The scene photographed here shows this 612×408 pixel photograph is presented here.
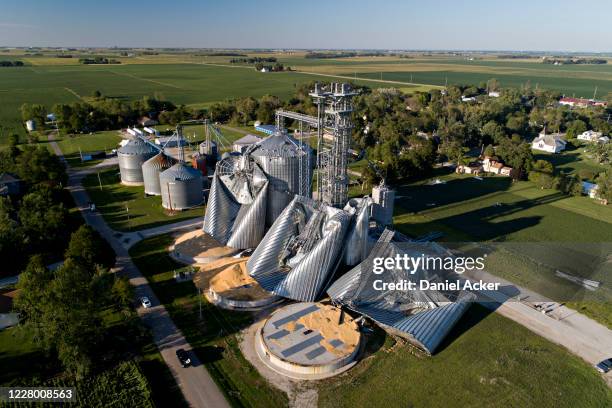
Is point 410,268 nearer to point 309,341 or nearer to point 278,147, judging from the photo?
point 309,341

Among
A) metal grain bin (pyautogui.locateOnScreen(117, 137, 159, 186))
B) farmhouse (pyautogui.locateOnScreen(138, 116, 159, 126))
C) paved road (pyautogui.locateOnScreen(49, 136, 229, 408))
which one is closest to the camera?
paved road (pyautogui.locateOnScreen(49, 136, 229, 408))

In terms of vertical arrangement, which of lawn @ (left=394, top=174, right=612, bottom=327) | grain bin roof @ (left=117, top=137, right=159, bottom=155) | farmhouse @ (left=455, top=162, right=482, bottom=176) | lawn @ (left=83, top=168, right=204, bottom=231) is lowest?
lawn @ (left=394, top=174, right=612, bottom=327)

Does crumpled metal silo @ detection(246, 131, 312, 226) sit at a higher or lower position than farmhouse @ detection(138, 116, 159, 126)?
higher

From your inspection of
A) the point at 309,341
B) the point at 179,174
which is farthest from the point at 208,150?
the point at 309,341

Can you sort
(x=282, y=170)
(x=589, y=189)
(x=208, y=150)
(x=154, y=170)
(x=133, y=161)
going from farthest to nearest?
(x=208, y=150) → (x=133, y=161) → (x=589, y=189) → (x=154, y=170) → (x=282, y=170)

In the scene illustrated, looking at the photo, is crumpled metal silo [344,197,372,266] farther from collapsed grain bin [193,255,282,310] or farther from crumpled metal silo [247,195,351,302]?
collapsed grain bin [193,255,282,310]

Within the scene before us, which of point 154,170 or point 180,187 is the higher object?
point 154,170

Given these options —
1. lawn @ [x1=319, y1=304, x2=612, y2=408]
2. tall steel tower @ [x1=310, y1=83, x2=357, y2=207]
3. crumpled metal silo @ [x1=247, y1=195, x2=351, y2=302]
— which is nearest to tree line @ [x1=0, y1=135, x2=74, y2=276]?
crumpled metal silo @ [x1=247, y1=195, x2=351, y2=302]

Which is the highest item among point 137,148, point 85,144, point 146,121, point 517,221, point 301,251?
point 137,148
